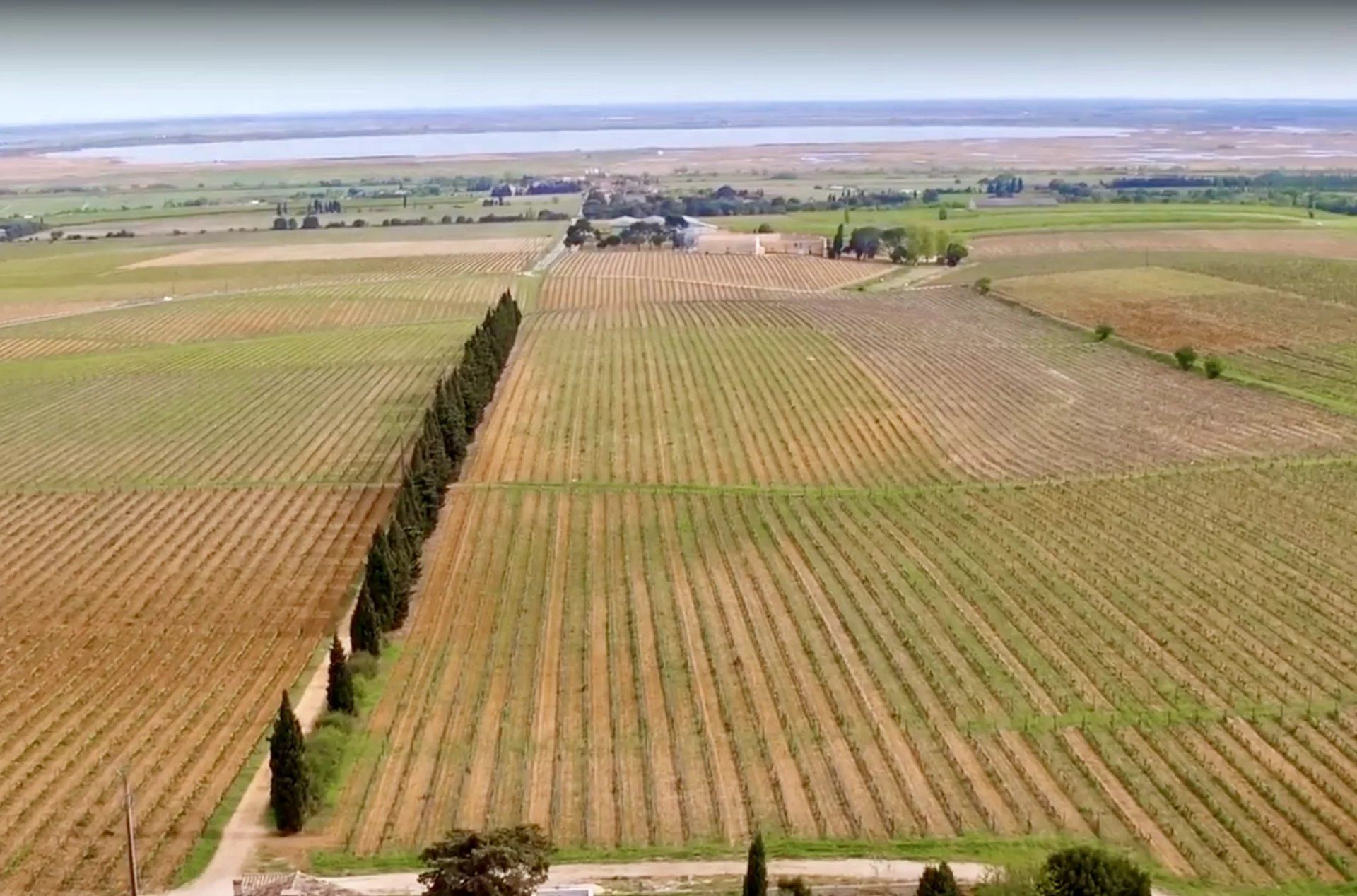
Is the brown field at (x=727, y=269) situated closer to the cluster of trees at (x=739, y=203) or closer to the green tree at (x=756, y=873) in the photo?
the cluster of trees at (x=739, y=203)

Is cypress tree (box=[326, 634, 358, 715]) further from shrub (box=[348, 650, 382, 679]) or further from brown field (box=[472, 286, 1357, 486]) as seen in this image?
brown field (box=[472, 286, 1357, 486])

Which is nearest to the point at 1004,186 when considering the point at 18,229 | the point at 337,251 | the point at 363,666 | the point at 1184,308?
the point at 337,251

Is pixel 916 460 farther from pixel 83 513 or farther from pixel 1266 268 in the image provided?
pixel 1266 268

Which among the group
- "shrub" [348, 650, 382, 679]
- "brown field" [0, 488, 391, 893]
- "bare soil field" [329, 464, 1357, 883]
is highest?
"shrub" [348, 650, 382, 679]

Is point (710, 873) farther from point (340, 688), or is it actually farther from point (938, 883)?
point (340, 688)

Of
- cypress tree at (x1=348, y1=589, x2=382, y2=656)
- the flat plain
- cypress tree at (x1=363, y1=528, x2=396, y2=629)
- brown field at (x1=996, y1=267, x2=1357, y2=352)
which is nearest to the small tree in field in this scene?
the flat plain

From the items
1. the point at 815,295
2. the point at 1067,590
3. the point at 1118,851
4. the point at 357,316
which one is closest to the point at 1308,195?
the point at 815,295

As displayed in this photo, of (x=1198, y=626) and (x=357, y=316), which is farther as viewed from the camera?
(x=357, y=316)
